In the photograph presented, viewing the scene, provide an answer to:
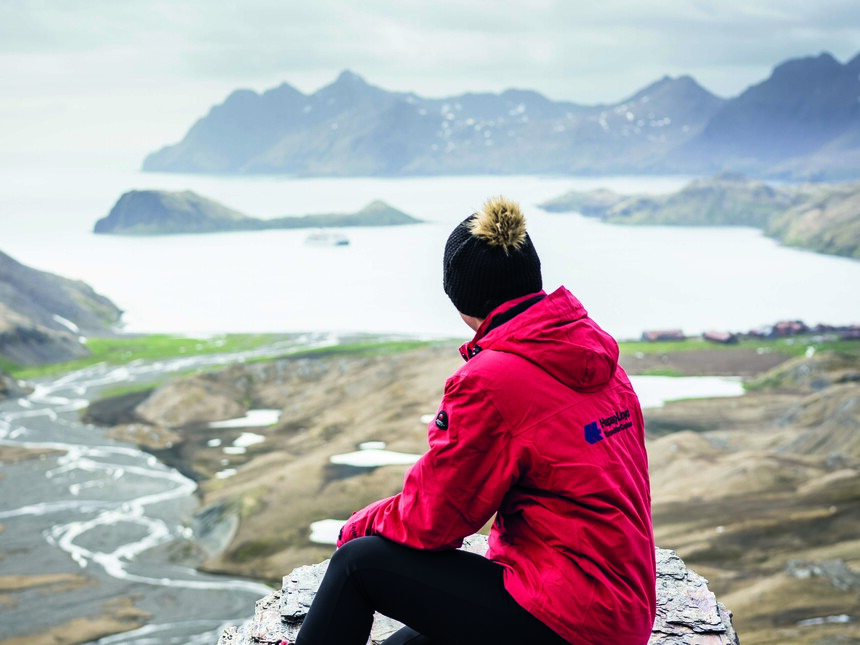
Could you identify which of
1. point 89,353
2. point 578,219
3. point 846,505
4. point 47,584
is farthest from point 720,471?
point 578,219

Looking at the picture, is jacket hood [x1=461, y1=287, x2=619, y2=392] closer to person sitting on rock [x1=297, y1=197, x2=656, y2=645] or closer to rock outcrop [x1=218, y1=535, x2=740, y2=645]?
person sitting on rock [x1=297, y1=197, x2=656, y2=645]

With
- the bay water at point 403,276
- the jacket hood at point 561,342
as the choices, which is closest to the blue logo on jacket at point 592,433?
the jacket hood at point 561,342

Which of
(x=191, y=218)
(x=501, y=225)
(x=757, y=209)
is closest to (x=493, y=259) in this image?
(x=501, y=225)

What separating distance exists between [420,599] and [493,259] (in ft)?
4.22

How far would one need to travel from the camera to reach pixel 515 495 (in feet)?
10.2

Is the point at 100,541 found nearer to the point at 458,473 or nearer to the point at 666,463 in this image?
the point at 666,463

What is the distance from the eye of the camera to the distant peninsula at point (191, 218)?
13612 centimetres

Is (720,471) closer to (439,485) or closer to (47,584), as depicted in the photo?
(47,584)

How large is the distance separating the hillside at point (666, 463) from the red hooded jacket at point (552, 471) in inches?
469

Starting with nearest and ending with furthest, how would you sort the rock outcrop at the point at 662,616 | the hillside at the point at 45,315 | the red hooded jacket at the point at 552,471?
1. the red hooded jacket at the point at 552,471
2. the rock outcrop at the point at 662,616
3. the hillside at the point at 45,315

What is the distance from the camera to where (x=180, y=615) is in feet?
74.2

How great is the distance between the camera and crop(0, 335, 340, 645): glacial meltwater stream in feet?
74.8

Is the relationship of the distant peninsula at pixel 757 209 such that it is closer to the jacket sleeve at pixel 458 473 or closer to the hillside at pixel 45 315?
the hillside at pixel 45 315

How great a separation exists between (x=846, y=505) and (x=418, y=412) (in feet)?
62.0
